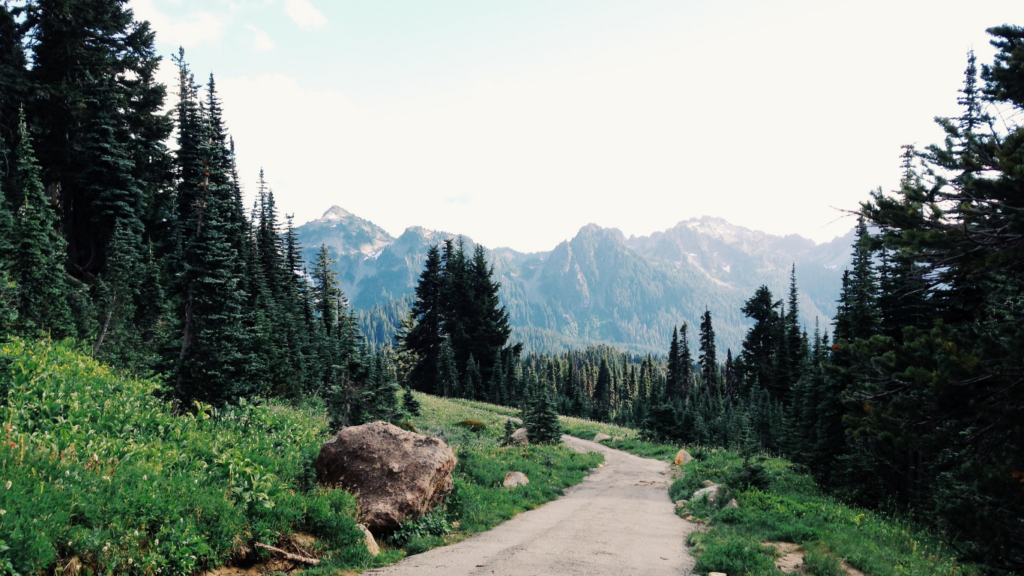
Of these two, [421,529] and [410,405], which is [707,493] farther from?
[410,405]

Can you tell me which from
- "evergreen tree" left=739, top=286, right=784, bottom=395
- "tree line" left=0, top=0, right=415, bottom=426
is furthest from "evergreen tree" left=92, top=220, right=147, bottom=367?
"evergreen tree" left=739, top=286, right=784, bottom=395

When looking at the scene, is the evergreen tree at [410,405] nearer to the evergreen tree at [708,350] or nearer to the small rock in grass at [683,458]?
the small rock in grass at [683,458]

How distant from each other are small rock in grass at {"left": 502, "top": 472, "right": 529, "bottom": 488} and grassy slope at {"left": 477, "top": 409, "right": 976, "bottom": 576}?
5643 mm

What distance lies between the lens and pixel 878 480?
19.3 metres

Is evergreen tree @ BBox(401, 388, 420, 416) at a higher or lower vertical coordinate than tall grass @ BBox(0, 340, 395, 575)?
lower

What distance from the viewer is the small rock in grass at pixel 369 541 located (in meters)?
10.3

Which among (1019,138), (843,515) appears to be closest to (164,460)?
(1019,138)

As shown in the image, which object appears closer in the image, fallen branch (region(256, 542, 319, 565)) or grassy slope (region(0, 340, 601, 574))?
grassy slope (region(0, 340, 601, 574))

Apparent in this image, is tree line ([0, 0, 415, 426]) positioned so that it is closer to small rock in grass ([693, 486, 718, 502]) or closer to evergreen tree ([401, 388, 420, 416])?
evergreen tree ([401, 388, 420, 416])

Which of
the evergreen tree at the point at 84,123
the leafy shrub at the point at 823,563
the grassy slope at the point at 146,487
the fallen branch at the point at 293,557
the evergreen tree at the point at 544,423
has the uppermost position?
the evergreen tree at the point at 84,123

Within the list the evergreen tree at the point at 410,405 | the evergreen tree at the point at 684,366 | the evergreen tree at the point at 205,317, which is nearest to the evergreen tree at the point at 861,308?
the evergreen tree at the point at 410,405

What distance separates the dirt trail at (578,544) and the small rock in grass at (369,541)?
0.71 meters

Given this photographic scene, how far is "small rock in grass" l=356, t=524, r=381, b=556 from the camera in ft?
33.9

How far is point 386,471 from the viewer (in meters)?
12.1
